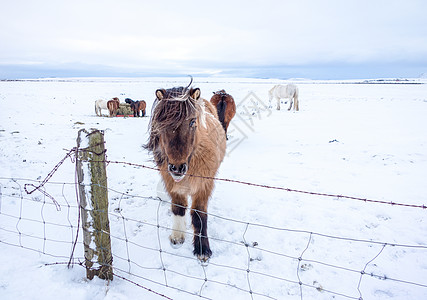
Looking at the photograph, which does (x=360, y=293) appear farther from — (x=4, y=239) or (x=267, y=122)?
(x=267, y=122)

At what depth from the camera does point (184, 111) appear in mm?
2637

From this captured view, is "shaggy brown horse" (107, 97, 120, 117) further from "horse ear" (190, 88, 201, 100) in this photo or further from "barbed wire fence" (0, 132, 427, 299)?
"horse ear" (190, 88, 201, 100)

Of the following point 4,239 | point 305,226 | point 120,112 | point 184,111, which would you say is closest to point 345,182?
point 305,226

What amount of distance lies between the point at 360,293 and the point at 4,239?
4216 millimetres

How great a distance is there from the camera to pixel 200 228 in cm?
333

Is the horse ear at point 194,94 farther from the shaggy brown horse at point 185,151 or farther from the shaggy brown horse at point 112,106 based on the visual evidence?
the shaggy brown horse at point 112,106

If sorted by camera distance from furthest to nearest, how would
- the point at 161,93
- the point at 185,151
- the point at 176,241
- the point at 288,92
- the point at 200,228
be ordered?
the point at 288,92, the point at 176,241, the point at 200,228, the point at 161,93, the point at 185,151

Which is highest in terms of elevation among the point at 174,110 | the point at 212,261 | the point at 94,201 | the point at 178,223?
the point at 174,110

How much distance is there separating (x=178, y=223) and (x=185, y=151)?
57.6 inches

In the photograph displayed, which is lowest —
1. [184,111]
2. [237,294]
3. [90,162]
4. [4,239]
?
[237,294]

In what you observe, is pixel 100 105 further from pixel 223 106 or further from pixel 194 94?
pixel 194 94

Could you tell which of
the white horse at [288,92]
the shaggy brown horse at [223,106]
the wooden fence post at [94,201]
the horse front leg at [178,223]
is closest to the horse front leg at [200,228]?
the horse front leg at [178,223]

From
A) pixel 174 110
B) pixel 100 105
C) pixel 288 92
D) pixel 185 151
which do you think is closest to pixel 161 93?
pixel 174 110

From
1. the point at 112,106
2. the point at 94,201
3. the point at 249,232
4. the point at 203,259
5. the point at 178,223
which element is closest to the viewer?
the point at 94,201
